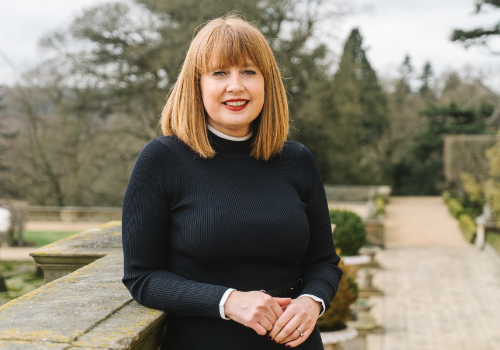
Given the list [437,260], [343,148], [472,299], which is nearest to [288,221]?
[472,299]

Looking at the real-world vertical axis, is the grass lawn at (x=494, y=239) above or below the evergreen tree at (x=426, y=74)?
below

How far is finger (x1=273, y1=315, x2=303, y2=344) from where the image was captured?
1406mm

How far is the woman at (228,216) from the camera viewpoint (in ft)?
4.63

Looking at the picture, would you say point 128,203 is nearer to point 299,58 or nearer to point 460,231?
point 460,231

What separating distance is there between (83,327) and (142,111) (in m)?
19.2

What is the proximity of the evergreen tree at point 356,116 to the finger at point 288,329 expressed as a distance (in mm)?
21197

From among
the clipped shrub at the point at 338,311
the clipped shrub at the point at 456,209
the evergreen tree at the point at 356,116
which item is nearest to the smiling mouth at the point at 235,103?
the clipped shrub at the point at 338,311

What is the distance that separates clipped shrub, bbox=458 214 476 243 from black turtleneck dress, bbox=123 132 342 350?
543 inches

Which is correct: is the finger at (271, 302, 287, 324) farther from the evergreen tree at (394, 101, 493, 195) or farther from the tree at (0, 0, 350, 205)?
the evergreen tree at (394, 101, 493, 195)

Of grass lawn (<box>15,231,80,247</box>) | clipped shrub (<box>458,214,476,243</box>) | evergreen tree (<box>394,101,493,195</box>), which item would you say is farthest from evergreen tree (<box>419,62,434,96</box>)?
grass lawn (<box>15,231,80,247</box>)

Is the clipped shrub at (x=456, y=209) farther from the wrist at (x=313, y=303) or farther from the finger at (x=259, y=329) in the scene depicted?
the finger at (x=259, y=329)

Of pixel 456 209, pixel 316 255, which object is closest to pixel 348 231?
pixel 316 255

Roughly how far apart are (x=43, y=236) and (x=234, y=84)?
16.6 meters

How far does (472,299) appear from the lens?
8305 mm
